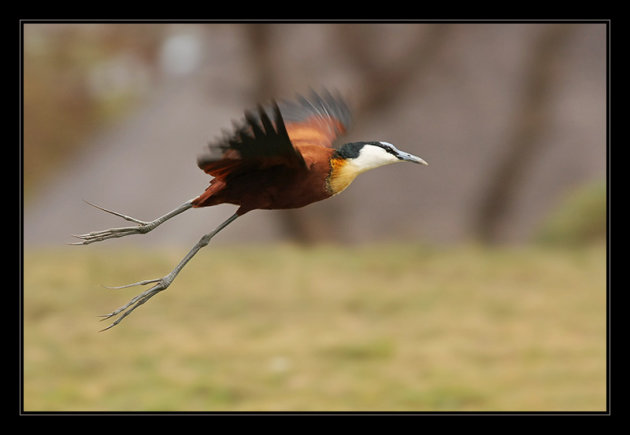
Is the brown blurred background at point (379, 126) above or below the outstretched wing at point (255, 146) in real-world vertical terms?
above

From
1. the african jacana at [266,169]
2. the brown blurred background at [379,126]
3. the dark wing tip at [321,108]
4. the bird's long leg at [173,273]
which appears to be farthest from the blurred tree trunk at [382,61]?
the bird's long leg at [173,273]

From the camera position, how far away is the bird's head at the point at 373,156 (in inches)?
37.8

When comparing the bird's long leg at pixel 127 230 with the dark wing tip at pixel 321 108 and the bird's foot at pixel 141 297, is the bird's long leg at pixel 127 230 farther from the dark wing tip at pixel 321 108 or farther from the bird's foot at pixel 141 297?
the dark wing tip at pixel 321 108

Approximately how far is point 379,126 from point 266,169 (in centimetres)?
425

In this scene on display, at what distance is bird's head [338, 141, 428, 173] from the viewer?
→ 37.8 inches

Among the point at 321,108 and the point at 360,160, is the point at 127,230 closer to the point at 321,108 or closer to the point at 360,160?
the point at 360,160

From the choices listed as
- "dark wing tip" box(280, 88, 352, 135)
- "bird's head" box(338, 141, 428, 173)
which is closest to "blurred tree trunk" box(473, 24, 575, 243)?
"dark wing tip" box(280, 88, 352, 135)

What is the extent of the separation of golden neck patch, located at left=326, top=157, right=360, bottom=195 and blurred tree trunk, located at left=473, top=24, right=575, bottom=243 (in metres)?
4.60

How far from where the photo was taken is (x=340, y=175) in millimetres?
972

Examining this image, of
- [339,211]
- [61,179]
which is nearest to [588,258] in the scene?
[339,211]

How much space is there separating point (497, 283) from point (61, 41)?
4.43 meters

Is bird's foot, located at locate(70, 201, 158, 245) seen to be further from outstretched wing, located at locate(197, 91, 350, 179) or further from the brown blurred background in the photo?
the brown blurred background

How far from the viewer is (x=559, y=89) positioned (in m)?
5.90

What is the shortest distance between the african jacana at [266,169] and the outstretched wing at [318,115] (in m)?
0.22
